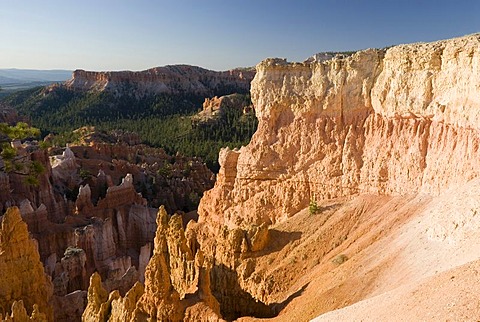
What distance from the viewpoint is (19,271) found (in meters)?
17.6

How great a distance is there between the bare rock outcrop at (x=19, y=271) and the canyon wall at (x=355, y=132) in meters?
9.61

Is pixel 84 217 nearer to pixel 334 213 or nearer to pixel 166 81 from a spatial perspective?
pixel 334 213

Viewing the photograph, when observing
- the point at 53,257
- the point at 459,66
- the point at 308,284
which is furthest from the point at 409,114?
the point at 53,257

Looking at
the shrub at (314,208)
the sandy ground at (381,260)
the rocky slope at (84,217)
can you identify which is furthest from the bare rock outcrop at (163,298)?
the shrub at (314,208)

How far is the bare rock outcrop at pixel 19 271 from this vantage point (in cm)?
1720

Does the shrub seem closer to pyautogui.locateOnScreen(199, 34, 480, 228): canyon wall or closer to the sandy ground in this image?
the sandy ground

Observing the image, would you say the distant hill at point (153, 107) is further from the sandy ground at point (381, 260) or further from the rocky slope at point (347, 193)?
the sandy ground at point (381, 260)

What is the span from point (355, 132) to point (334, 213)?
422cm

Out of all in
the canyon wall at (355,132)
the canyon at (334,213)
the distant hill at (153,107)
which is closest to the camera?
the canyon at (334,213)

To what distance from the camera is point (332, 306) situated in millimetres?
14719

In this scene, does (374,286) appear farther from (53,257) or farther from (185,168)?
(185,168)

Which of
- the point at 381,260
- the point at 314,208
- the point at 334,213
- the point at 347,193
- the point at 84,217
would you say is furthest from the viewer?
the point at 84,217

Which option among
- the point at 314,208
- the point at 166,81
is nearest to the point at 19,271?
the point at 314,208

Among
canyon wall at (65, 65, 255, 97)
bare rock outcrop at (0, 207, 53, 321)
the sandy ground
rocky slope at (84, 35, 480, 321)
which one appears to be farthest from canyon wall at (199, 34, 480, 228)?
canyon wall at (65, 65, 255, 97)
